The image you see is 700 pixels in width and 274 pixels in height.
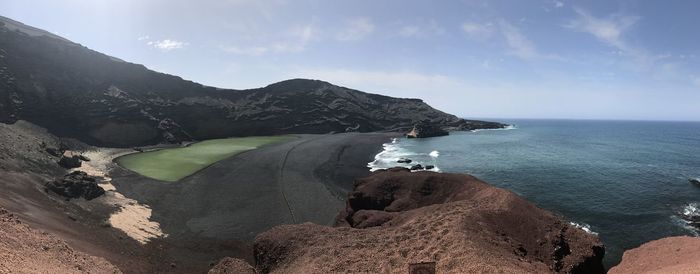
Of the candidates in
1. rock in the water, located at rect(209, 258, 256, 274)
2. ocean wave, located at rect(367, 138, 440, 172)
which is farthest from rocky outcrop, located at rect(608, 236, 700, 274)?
ocean wave, located at rect(367, 138, 440, 172)

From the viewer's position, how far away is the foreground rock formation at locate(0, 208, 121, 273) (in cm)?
1506

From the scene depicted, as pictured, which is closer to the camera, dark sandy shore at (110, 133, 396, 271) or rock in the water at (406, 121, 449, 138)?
dark sandy shore at (110, 133, 396, 271)

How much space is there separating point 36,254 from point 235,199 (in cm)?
2315

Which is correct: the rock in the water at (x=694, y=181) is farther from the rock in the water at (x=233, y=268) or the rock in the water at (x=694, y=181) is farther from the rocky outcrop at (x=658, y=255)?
the rock in the water at (x=233, y=268)

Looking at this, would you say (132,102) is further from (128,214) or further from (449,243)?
(449,243)

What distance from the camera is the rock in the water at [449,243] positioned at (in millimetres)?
16375

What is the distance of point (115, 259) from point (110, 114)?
69.1m

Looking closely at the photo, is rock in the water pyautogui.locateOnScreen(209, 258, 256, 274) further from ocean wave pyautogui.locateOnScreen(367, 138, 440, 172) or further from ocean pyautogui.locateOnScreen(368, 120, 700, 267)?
ocean wave pyautogui.locateOnScreen(367, 138, 440, 172)

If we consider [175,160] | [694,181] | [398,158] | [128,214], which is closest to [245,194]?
[128,214]

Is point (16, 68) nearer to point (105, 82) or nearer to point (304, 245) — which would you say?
point (105, 82)

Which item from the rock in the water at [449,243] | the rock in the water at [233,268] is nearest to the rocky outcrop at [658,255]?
the rock in the water at [449,243]

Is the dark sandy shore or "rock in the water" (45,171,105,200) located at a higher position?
"rock in the water" (45,171,105,200)

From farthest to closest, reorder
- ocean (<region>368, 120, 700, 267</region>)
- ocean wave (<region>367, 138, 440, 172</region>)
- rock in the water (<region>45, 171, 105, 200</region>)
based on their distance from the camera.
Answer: ocean wave (<region>367, 138, 440, 172</region>) < rock in the water (<region>45, 171, 105, 200</region>) < ocean (<region>368, 120, 700, 267</region>)

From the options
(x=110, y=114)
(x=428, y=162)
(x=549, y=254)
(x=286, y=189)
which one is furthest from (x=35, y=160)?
(x=428, y=162)
